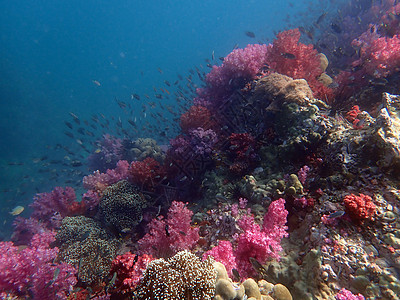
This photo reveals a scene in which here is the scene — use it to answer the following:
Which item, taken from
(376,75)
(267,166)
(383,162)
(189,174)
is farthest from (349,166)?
(376,75)

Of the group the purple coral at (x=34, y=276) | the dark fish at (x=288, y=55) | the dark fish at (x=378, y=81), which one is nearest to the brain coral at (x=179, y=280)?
the purple coral at (x=34, y=276)

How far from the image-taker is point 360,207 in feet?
10.1

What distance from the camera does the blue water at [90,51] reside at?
4612 centimetres

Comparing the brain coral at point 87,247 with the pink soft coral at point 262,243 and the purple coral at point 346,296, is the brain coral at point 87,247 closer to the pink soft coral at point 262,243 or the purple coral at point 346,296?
the pink soft coral at point 262,243

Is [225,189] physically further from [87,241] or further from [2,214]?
[2,214]

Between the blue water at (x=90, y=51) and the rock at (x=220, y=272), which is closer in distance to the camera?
the rock at (x=220, y=272)

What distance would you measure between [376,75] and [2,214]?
109 ft

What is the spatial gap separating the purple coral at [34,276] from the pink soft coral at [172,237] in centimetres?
174

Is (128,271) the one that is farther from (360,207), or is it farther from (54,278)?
(360,207)

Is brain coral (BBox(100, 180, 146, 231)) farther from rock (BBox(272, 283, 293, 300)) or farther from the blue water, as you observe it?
the blue water

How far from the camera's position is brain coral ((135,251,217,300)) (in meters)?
2.44

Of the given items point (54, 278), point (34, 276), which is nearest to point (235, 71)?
point (54, 278)

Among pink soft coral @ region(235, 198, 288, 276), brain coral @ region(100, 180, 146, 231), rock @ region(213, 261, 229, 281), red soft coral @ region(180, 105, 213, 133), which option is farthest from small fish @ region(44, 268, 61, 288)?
red soft coral @ region(180, 105, 213, 133)

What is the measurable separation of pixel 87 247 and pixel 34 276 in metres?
1.44
